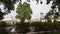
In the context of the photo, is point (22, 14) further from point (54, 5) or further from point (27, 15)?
point (54, 5)

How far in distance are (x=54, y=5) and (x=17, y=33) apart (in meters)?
14.2

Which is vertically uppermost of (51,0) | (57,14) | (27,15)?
(51,0)

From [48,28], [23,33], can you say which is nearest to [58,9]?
[23,33]

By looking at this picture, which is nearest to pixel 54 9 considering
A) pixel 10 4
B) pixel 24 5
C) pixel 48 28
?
pixel 10 4

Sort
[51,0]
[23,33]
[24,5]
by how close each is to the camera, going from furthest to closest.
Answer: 1. [24,5]
2. [23,33]
3. [51,0]

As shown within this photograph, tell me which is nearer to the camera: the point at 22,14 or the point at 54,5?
the point at 54,5

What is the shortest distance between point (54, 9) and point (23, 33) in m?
13.6

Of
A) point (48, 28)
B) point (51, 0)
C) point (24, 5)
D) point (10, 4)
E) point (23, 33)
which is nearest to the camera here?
point (51, 0)

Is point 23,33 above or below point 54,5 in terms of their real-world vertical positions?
below

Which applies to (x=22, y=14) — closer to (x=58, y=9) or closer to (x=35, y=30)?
(x=35, y=30)

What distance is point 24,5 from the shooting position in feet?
94.2

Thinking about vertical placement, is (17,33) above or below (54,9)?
below

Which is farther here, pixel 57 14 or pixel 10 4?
pixel 10 4

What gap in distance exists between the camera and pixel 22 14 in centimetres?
2988
